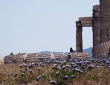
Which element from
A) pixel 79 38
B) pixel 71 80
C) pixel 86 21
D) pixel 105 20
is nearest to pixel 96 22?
pixel 86 21

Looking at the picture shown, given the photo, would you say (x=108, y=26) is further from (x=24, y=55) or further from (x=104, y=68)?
(x=104, y=68)

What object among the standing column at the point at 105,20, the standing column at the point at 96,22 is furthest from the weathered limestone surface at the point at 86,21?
the standing column at the point at 105,20

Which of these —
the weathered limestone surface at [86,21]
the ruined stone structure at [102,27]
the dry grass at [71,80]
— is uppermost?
the weathered limestone surface at [86,21]

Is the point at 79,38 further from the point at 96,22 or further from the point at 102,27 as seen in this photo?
the point at 102,27

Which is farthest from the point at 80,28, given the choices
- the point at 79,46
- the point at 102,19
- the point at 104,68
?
the point at 104,68

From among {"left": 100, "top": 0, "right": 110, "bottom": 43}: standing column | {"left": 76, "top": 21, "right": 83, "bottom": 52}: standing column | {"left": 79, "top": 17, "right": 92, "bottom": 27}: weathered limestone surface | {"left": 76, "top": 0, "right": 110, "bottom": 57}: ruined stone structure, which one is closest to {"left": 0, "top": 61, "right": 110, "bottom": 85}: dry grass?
{"left": 76, "top": 0, "right": 110, "bottom": 57}: ruined stone structure

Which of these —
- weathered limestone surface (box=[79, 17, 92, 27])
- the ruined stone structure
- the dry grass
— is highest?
weathered limestone surface (box=[79, 17, 92, 27])

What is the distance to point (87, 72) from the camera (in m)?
10.6

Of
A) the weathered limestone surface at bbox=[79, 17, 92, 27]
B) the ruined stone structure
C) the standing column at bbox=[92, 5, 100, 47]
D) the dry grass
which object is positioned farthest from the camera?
the weathered limestone surface at bbox=[79, 17, 92, 27]

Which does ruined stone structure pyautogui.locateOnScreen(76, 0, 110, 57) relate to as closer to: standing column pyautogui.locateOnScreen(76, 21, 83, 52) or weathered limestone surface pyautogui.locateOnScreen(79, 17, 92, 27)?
weathered limestone surface pyautogui.locateOnScreen(79, 17, 92, 27)

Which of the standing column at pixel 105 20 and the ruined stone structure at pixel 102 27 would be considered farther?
the standing column at pixel 105 20

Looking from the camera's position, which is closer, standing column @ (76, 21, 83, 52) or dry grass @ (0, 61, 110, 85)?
dry grass @ (0, 61, 110, 85)

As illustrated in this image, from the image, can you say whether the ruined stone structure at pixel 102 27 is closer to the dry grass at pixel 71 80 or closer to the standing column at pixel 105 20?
the standing column at pixel 105 20

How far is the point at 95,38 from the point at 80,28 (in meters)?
4.88
